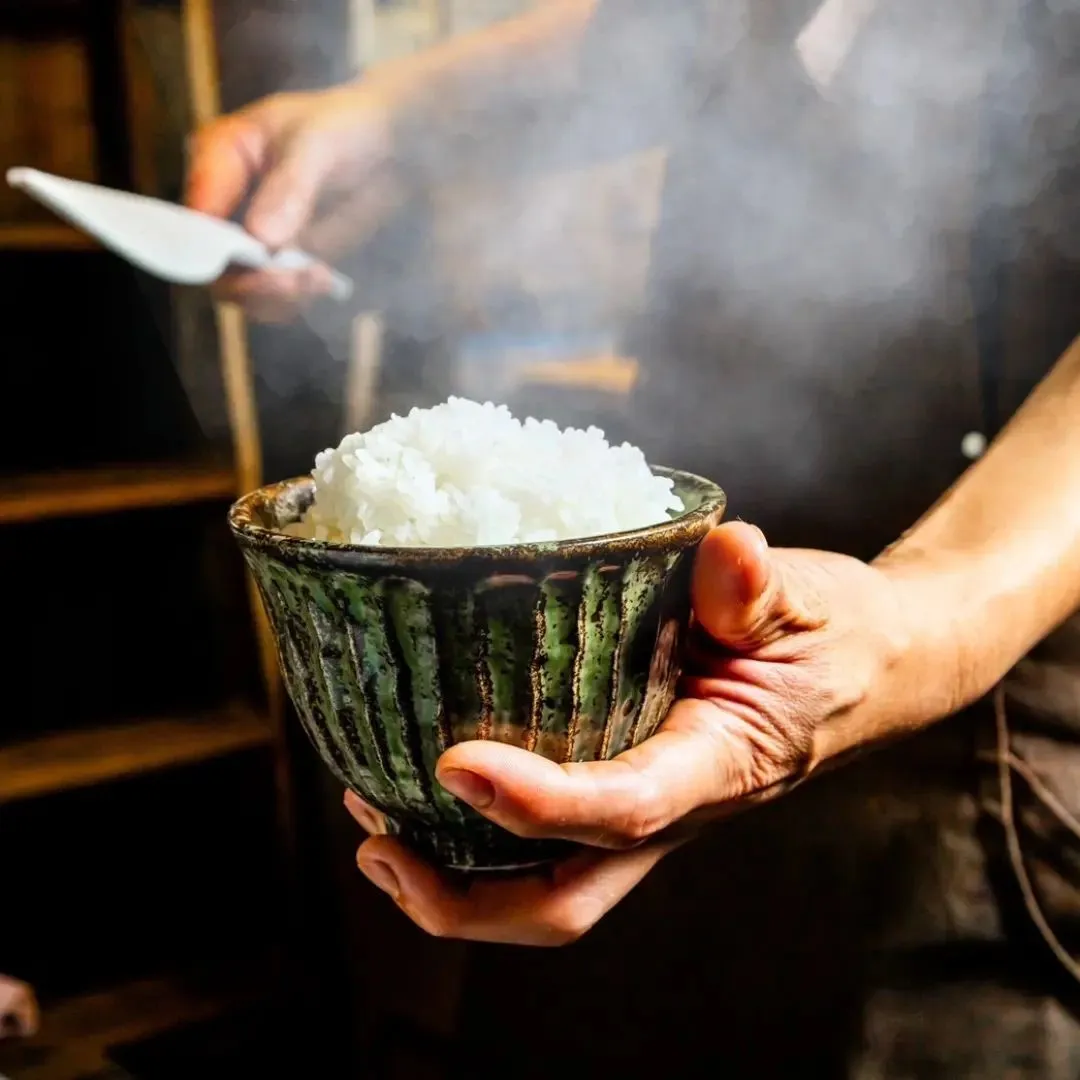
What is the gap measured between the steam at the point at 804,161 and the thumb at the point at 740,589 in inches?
24.2

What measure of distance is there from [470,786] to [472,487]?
0.67ft

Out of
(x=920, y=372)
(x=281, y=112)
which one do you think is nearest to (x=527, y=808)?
(x=920, y=372)

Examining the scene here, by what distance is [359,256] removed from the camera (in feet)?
5.59

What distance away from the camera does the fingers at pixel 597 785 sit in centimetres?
57

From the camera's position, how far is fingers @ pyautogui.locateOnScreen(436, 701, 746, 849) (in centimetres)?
57

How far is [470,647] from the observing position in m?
0.59

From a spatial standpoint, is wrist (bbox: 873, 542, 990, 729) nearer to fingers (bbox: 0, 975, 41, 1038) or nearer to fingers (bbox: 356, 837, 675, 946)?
fingers (bbox: 356, 837, 675, 946)

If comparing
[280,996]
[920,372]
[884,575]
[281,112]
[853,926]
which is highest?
[281,112]

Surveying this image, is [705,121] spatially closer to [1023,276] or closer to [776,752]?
[1023,276]

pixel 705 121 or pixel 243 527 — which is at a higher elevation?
pixel 705 121

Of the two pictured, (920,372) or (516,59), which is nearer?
(920,372)

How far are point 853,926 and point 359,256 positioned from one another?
49.5 inches

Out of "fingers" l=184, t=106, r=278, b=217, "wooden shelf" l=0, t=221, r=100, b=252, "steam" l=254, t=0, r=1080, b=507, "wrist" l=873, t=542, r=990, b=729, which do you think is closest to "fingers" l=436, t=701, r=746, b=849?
"wrist" l=873, t=542, r=990, b=729

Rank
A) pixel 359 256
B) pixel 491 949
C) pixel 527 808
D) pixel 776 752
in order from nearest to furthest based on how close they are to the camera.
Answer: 1. pixel 527 808
2. pixel 776 752
3. pixel 491 949
4. pixel 359 256
